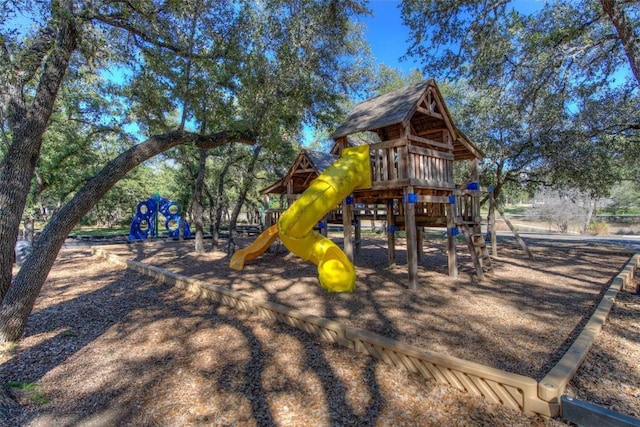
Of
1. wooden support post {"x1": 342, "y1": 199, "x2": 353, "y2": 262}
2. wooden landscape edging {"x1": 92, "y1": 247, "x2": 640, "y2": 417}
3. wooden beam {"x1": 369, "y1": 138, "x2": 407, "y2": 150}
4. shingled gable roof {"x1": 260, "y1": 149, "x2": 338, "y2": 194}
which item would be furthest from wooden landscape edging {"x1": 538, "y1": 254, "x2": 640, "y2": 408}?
shingled gable roof {"x1": 260, "y1": 149, "x2": 338, "y2": 194}

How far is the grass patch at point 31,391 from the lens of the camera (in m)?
3.35

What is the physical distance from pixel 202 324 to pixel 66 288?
16.2 feet

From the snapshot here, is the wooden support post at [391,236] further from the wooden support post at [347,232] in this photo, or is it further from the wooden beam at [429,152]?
the wooden beam at [429,152]

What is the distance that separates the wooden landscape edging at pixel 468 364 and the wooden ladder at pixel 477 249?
248cm

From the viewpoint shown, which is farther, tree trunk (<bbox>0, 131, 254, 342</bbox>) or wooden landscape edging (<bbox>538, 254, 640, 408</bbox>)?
tree trunk (<bbox>0, 131, 254, 342</bbox>)

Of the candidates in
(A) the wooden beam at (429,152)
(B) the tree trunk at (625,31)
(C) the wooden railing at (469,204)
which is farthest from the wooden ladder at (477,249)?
(B) the tree trunk at (625,31)

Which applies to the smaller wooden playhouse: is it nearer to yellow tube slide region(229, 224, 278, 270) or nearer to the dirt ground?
the dirt ground

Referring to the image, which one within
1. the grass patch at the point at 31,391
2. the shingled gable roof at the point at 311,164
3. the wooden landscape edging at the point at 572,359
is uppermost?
the shingled gable roof at the point at 311,164

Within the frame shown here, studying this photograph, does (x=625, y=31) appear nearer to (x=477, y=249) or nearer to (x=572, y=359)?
(x=477, y=249)

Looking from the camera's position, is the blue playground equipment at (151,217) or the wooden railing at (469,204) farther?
the blue playground equipment at (151,217)

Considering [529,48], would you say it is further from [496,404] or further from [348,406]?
[348,406]

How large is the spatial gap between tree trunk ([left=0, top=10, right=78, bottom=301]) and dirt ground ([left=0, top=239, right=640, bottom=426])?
1.51 metres

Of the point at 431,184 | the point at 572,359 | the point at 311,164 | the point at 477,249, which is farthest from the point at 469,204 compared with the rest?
the point at 572,359

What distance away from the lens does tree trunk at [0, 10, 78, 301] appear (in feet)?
15.0
